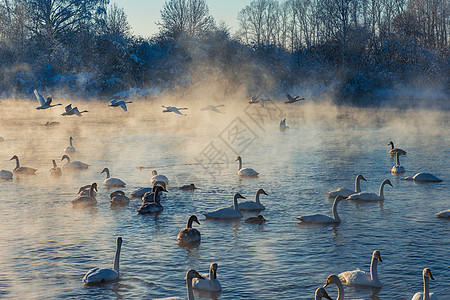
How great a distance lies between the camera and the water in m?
15.7

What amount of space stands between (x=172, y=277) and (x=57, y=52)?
9466 centimetres

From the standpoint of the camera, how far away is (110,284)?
1552 centimetres

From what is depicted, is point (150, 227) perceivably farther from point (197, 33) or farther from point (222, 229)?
point (197, 33)

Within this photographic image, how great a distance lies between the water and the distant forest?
151 feet

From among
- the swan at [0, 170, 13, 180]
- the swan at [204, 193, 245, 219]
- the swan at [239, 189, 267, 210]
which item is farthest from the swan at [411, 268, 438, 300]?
the swan at [0, 170, 13, 180]

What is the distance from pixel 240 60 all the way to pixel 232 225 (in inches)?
2915

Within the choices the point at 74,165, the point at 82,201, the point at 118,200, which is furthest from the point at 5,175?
the point at 118,200

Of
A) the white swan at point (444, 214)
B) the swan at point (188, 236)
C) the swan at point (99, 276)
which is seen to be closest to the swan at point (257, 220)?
the swan at point (188, 236)

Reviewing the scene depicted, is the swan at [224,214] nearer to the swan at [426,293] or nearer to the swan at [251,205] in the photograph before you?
the swan at [251,205]

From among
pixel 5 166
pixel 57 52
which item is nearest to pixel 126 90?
pixel 57 52

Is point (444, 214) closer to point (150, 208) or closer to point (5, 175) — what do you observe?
point (150, 208)

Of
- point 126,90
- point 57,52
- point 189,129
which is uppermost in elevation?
point 57,52

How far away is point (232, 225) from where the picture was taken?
69.8 ft

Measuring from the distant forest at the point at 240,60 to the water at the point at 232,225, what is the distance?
151 ft
